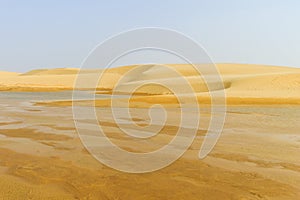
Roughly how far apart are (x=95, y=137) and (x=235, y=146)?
4.98 meters

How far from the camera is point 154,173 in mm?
6977

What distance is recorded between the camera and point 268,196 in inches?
219

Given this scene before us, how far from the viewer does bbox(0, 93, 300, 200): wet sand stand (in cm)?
569

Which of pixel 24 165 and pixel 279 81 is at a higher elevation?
pixel 279 81

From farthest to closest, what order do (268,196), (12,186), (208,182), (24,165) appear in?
(24,165) → (208,182) → (12,186) → (268,196)

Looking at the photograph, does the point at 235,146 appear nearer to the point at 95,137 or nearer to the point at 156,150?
the point at 156,150

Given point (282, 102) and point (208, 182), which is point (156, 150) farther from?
point (282, 102)

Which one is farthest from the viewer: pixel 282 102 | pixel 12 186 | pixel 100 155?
pixel 282 102

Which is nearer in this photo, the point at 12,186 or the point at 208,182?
the point at 12,186

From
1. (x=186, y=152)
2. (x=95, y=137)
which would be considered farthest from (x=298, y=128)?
(x=95, y=137)

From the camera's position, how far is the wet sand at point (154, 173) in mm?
5688

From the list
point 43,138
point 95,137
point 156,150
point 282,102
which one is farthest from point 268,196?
point 282,102

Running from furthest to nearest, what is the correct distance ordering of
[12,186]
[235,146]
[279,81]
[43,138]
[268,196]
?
[279,81] → [43,138] → [235,146] → [12,186] → [268,196]

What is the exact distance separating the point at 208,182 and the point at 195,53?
8.45 metres
